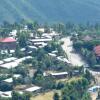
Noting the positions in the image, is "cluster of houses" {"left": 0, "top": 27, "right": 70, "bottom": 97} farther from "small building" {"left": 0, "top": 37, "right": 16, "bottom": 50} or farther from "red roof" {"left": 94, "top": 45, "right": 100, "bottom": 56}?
"red roof" {"left": 94, "top": 45, "right": 100, "bottom": 56}

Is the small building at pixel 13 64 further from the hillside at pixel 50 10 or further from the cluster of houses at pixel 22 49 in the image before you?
the hillside at pixel 50 10

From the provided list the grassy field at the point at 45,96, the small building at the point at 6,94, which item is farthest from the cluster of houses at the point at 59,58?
the small building at the point at 6,94

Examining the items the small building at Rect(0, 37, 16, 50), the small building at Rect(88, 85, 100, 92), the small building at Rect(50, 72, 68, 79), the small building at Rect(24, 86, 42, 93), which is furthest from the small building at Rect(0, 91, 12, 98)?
the small building at Rect(0, 37, 16, 50)

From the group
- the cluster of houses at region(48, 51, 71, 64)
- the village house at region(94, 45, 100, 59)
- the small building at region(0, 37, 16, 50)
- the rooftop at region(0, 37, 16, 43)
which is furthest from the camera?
the rooftop at region(0, 37, 16, 43)

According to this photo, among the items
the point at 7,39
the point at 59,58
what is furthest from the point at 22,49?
the point at 59,58

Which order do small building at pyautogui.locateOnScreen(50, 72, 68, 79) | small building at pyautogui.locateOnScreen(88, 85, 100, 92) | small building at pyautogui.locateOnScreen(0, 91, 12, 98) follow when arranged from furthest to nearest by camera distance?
small building at pyautogui.locateOnScreen(50, 72, 68, 79), small building at pyautogui.locateOnScreen(88, 85, 100, 92), small building at pyautogui.locateOnScreen(0, 91, 12, 98)

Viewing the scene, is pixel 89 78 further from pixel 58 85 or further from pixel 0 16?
pixel 0 16

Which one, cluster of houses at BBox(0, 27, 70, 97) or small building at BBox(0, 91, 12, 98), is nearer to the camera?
small building at BBox(0, 91, 12, 98)

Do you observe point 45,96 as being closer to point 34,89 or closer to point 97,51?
point 34,89
